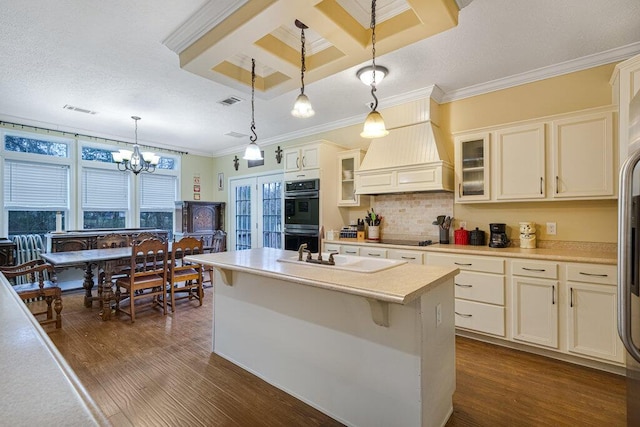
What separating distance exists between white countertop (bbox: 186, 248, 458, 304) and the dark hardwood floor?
3.04 feet

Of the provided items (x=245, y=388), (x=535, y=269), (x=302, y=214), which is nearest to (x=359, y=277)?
(x=245, y=388)

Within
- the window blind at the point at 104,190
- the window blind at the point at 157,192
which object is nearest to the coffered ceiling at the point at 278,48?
the window blind at the point at 104,190

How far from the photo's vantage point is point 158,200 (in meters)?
6.25

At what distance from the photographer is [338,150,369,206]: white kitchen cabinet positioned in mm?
4285

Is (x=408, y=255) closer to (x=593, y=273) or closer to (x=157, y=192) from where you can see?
(x=593, y=273)

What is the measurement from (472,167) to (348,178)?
1671mm

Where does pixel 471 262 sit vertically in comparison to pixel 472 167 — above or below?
below

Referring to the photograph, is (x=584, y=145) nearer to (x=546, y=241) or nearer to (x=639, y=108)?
(x=546, y=241)

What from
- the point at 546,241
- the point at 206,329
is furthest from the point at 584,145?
the point at 206,329

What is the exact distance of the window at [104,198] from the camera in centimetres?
529

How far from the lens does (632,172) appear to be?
1229 mm

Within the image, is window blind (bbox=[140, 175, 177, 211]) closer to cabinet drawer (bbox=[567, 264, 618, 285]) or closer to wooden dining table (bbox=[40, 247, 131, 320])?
wooden dining table (bbox=[40, 247, 131, 320])

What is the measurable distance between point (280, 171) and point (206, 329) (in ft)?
10.4

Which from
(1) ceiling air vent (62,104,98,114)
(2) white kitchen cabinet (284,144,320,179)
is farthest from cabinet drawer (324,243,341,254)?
(1) ceiling air vent (62,104,98,114)
